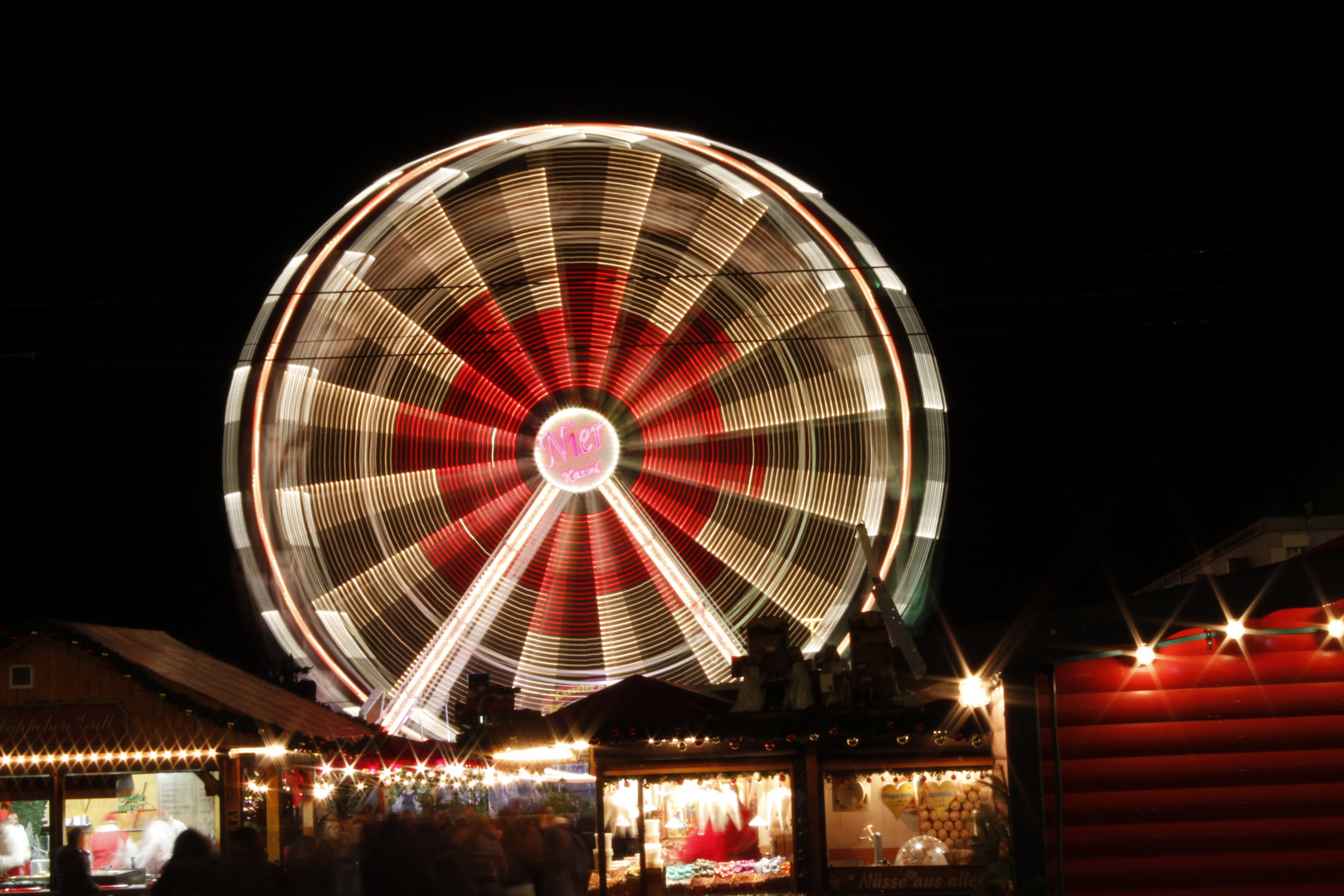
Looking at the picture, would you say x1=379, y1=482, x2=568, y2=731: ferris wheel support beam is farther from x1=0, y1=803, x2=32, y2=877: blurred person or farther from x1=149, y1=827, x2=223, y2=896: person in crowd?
x1=149, y1=827, x2=223, y2=896: person in crowd

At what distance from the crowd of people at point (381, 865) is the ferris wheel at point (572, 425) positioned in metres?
5.96

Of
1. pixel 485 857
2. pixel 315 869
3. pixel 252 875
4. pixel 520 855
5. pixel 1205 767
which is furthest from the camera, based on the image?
pixel 520 855

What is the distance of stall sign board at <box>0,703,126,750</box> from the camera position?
33.5ft

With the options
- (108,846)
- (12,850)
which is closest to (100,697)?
(108,846)

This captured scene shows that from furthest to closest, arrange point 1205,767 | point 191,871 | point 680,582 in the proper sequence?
point 680,582, point 1205,767, point 191,871

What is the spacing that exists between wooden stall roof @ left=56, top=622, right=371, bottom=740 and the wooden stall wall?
6.00 metres

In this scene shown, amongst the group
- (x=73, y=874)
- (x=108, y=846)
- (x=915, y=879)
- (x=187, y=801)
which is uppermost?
(x=73, y=874)

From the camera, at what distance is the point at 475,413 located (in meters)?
15.5

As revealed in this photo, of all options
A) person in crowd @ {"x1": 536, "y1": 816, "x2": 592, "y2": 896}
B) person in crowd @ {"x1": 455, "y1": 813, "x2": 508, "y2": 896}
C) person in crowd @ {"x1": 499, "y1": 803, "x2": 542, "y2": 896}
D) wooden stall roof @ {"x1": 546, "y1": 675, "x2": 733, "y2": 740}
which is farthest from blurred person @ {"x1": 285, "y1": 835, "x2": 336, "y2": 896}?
wooden stall roof @ {"x1": 546, "y1": 675, "x2": 733, "y2": 740}

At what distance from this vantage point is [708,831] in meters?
10.2

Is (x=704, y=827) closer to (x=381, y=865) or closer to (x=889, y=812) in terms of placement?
(x=889, y=812)

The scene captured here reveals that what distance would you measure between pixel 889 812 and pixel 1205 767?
3.29m

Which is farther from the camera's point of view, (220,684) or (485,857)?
(220,684)

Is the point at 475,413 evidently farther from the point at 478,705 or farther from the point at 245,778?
the point at 245,778
